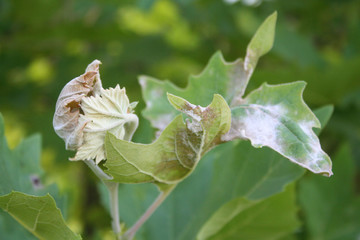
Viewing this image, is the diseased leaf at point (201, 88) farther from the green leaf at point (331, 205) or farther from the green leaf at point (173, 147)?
the green leaf at point (331, 205)

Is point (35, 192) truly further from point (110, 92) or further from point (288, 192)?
point (288, 192)

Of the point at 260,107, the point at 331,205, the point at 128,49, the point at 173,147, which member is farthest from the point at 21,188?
the point at 128,49

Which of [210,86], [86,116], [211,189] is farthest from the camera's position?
[211,189]

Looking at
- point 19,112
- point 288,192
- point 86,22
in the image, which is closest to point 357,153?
point 288,192

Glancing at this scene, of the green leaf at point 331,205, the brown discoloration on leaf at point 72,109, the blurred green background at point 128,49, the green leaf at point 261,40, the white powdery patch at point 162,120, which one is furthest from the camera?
the blurred green background at point 128,49

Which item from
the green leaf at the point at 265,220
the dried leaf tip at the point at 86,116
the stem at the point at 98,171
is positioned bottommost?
the green leaf at the point at 265,220

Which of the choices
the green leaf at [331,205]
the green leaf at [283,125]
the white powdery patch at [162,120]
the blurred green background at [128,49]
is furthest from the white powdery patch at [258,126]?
the blurred green background at [128,49]

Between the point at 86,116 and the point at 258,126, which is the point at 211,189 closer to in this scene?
the point at 258,126
